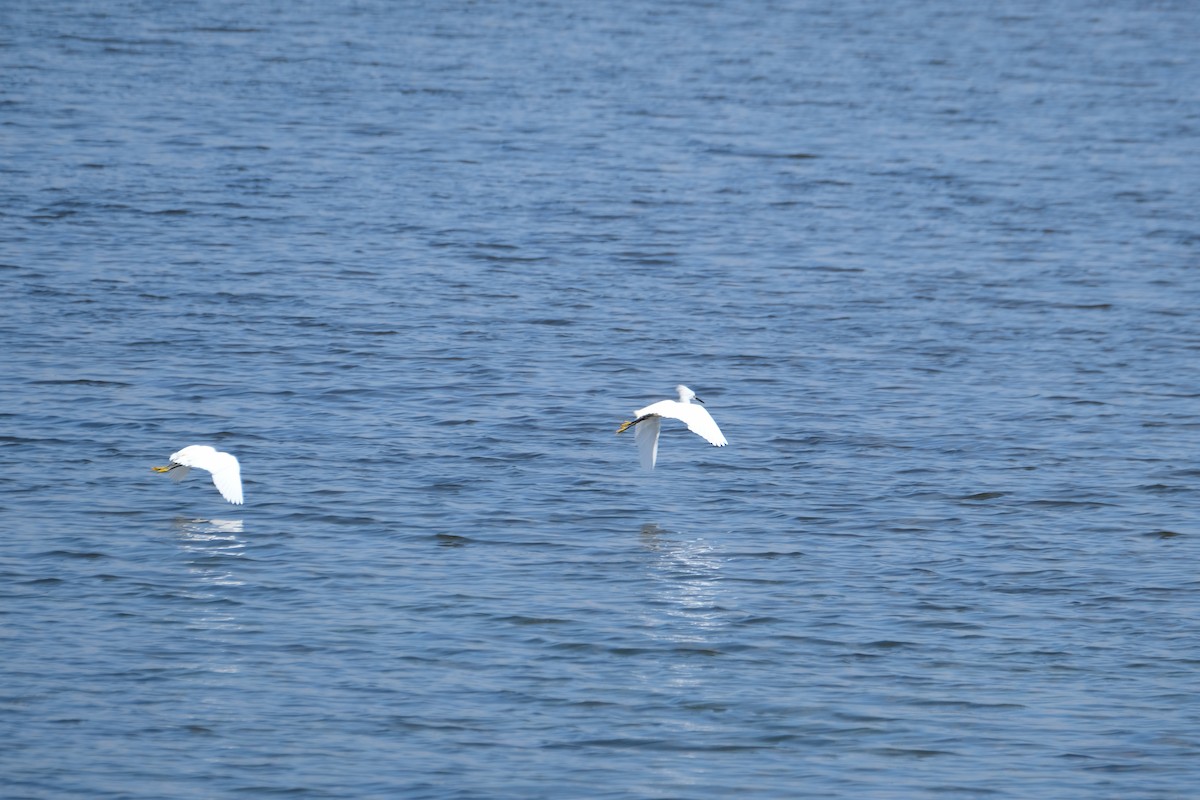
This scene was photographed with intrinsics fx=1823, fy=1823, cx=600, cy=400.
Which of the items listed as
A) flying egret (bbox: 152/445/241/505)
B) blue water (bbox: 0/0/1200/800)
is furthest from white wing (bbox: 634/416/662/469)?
flying egret (bbox: 152/445/241/505)

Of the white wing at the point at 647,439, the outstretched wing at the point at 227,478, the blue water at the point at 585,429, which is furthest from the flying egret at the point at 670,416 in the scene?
the outstretched wing at the point at 227,478

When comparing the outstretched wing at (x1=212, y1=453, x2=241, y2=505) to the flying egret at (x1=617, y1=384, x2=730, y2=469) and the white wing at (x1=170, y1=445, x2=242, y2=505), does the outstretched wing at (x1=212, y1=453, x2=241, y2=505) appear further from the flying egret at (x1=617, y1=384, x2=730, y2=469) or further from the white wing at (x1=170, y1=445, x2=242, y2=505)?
the flying egret at (x1=617, y1=384, x2=730, y2=469)

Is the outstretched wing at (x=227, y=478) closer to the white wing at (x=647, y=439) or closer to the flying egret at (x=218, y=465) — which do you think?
the flying egret at (x=218, y=465)

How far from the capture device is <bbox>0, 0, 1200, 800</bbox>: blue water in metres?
11.7

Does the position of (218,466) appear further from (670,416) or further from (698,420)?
(698,420)

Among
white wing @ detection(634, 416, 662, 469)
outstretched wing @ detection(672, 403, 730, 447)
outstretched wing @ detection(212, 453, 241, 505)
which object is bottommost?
outstretched wing @ detection(212, 453, 241, 505)

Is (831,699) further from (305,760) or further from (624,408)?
(624,408)

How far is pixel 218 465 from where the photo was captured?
578 inches

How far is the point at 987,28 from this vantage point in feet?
140

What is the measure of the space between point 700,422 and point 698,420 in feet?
0.11

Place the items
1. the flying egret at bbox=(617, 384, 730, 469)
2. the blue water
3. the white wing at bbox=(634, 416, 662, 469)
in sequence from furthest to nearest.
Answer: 1. the white wing at bbox=(634, 416, 662, 469)
2. the flying egret at bbox=(617, 384, 730, 469)
3. the blue water

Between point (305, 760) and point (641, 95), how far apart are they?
2514 centimetres

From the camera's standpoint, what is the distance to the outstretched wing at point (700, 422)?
1469cm

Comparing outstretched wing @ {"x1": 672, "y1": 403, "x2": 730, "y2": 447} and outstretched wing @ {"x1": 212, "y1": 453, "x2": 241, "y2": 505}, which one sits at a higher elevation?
outstretched wing @ {"x1": 672, "y1": 403, "x2": 730, "y2": 447}
